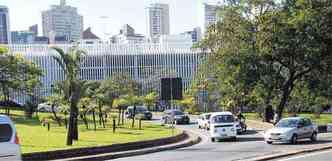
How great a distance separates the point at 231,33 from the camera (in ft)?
166

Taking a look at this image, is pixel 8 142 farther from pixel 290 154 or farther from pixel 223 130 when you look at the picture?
pixel 223 130

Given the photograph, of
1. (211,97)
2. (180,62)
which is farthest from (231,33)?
(180,62)

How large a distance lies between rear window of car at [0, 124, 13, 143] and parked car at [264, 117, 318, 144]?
1735 cm

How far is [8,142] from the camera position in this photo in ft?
50.9

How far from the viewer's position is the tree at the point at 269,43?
157 feet

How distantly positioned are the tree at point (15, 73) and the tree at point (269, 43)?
2324cm

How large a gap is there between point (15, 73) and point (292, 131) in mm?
41906

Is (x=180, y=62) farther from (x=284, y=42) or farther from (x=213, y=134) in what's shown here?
(x=213, y=134)

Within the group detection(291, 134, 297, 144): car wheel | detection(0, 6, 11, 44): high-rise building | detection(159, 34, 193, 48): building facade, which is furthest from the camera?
detection(0, 6, 11, 44): high-rise building

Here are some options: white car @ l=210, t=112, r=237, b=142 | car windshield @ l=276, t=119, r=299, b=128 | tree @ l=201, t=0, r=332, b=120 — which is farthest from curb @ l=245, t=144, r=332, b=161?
tree @ l=201, t=0, r=332, b=120

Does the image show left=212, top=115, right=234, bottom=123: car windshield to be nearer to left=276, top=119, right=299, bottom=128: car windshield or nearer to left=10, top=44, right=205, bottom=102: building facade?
left=276, top=119, right=299, bottom=128: car windshield

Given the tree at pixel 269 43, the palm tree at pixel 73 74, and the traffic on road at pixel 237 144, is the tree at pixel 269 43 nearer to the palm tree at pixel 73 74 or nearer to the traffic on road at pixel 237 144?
the traffic on road at pixel 237 144

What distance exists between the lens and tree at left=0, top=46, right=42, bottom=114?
216 feet

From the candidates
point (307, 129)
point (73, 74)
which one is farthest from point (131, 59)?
point (307, 129)
